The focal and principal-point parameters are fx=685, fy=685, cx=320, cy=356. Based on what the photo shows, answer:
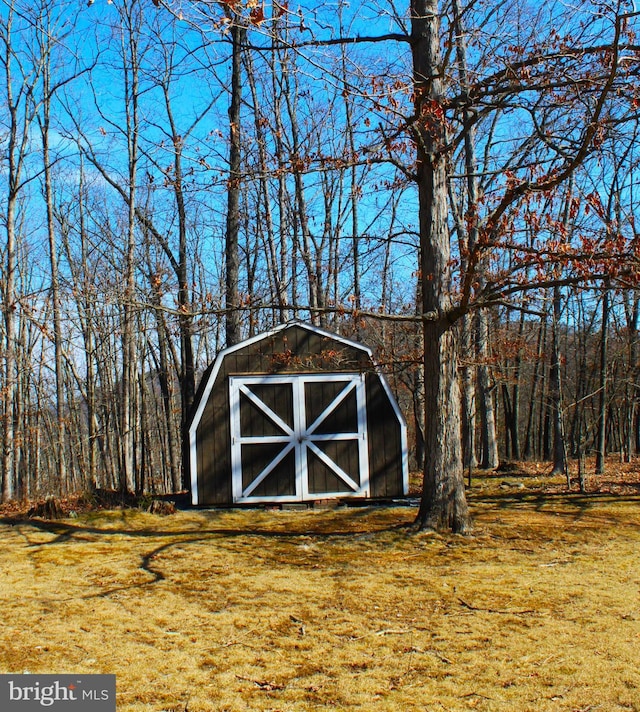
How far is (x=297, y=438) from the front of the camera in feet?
34.3

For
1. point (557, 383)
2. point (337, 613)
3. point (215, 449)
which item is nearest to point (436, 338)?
point (337, 613)

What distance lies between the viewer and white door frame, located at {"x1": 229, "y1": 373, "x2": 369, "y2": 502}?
34.0ft

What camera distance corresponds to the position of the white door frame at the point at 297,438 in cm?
1038

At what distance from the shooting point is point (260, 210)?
60.2 ft

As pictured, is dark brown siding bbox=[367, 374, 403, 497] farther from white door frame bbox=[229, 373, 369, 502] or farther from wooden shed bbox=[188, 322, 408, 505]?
white door frame bbox=[229, 373, 369, 502]

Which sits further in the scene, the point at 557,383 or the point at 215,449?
the point at 557,383

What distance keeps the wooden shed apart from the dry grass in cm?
159

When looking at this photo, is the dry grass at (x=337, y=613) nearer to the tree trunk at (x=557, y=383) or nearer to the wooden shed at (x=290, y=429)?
the wooden shed at (x=290, y=429)

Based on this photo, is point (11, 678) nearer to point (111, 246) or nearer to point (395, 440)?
point (395, 440)
